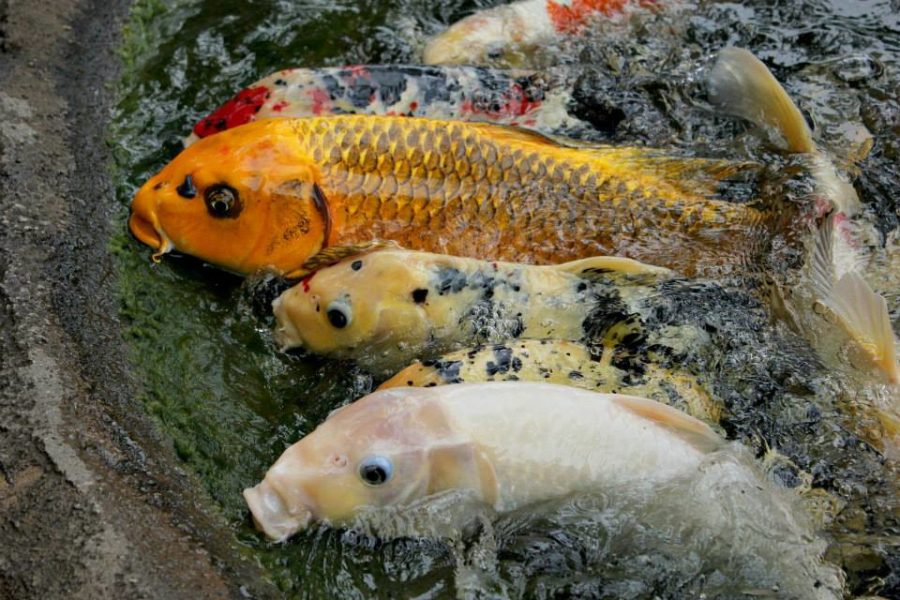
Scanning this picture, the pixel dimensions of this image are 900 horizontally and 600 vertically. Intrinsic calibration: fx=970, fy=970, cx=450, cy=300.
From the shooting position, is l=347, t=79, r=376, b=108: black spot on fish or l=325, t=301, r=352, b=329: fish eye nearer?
l=325, t=301, r=352, b=329: fish eye

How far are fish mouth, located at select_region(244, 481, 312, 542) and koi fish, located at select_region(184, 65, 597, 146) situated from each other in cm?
235

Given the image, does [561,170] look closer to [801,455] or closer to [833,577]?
[801,455]

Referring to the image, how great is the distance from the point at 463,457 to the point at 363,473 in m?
0.35

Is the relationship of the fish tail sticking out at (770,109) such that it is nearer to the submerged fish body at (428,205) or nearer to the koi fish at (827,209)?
the koi fish at (827,209)

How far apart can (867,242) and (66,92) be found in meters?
4.14

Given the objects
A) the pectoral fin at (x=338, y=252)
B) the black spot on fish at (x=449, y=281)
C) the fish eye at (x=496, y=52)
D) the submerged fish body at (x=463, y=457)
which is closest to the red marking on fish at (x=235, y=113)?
the pectoral fin at (x=338, y=252)

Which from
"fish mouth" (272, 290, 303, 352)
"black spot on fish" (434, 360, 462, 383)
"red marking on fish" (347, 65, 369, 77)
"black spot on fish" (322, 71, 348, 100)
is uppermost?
"red marking on fish" (347, 65, 369, 77)

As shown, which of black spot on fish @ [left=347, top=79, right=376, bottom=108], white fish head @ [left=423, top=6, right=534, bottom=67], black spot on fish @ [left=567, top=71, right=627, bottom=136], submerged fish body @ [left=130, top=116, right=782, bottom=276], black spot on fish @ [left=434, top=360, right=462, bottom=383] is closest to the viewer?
black spot on fish @ [left=434, top=360, right=462, bottom=383]

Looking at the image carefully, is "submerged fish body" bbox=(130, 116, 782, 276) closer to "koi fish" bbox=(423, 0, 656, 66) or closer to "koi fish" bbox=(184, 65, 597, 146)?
"koi fish" bbox=(184, 65, 597, 146)

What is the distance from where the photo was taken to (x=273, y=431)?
3.88 meters

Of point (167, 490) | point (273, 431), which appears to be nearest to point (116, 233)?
point (273, 431)

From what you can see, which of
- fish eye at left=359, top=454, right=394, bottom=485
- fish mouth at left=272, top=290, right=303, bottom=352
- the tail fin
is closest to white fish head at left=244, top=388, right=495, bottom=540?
fish eye at left=359, top=454, right=394, bottom=485

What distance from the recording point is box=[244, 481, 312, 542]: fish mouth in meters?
3.31

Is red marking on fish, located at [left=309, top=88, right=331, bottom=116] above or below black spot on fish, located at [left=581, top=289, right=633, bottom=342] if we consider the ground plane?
above
